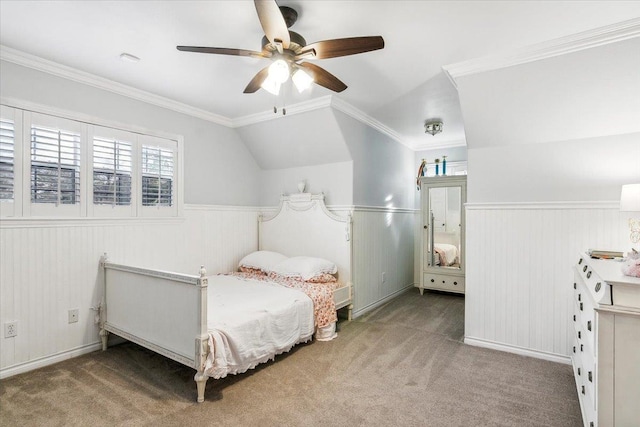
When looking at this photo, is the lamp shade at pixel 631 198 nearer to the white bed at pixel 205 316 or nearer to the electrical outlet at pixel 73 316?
the white bed at pixel 205 316

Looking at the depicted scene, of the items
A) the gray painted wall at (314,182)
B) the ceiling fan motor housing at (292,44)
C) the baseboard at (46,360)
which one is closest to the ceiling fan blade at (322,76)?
the ceiling fan motor housing at (292,44)

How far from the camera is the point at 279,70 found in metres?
1.89

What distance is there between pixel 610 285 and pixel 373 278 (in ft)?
9.24

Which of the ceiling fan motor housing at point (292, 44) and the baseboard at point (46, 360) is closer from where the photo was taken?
the ceiling fan motor housing at point (292, 44)

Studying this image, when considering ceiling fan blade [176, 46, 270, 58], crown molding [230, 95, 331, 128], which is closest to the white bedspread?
ceiling fan blade [176, 46, 270, 58]

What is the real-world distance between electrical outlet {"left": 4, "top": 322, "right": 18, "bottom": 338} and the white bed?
1.82ft

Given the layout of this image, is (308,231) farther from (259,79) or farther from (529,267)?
(529,267)

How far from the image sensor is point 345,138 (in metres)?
3.60

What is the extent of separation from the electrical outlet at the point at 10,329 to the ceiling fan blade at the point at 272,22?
272 cm

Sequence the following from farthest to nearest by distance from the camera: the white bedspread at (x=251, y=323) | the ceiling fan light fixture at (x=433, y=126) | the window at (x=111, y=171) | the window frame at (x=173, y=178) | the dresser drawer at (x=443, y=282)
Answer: the dresser drawer at (x=443, y=282)
the ceiling fan light fixture at (x=433, y=126)
the window frame at (x=173, y=178)
the window at (x=111, y=171)
the white bedspread at (x=251, y=323)

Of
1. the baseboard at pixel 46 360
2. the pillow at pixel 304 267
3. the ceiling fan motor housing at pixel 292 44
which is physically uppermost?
the ceiling fan motor housing at pixel 292 44

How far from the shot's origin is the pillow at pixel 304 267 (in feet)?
11.2

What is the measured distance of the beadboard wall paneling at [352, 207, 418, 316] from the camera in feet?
12.6

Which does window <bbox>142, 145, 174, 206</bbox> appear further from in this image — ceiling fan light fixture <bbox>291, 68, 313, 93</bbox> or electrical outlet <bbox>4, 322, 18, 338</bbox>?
ceiling fan light fixture <bbox>291, 68, 313, 93</bbox>
